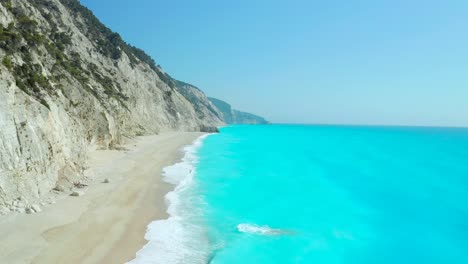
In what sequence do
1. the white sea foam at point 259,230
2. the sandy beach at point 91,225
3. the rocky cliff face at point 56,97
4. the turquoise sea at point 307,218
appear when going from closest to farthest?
the sandy beach at point 91,225
the turquoise sea at point 307,218
the rocky cliff face at point 56,97
the white sea foam at point 259,230

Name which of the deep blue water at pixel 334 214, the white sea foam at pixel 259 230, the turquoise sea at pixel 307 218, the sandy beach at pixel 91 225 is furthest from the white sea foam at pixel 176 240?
the white sea foam at pixel 259 230

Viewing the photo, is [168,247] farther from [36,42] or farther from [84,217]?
[36,42]

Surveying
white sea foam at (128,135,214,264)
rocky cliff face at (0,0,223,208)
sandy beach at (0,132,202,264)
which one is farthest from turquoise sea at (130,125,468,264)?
rocky cliff face at (0,0,223,208)

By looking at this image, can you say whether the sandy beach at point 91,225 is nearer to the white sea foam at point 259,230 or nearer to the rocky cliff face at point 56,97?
the rocky cliff face at point 56,97

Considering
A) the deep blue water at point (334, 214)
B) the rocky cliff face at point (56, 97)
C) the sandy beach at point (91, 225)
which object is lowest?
the deep blue water at point (334, 214)

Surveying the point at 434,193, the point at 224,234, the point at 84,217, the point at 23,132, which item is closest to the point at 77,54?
the point at 23,132
